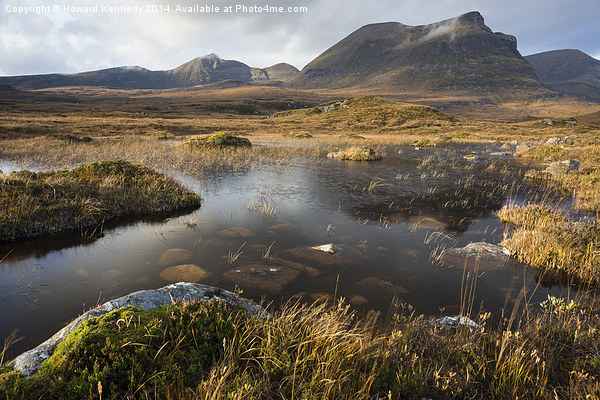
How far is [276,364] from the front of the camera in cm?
290

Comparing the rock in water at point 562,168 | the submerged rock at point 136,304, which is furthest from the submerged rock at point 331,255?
the rock in water at point 562,168

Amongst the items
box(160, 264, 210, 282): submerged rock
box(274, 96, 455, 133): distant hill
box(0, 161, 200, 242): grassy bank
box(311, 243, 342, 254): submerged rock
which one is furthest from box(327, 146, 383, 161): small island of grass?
box(274, 96, 455, 133): distant hill

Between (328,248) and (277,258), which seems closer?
(277,258)

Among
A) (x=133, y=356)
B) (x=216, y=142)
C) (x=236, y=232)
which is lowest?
(x=236, y=232)

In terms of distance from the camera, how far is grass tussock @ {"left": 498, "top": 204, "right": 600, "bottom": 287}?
652 centimetres

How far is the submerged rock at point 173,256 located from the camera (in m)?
7.13

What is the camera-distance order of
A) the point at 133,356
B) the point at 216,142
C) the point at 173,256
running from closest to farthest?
the point at 133,356
the point at 173,256
the point at 216,142

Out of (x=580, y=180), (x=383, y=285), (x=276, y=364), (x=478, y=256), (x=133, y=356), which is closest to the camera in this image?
(x=133, y=356)

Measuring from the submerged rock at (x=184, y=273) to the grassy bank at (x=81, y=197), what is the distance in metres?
4.34

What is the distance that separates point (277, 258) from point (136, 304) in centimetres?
389

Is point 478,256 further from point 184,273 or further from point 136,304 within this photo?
point 136,304

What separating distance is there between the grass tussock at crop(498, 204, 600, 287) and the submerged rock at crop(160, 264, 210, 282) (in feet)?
26.7

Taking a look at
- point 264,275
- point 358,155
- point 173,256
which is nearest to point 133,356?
point 264,275

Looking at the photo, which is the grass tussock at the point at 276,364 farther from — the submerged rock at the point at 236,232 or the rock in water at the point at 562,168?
the rock in water at the point at 562,168
